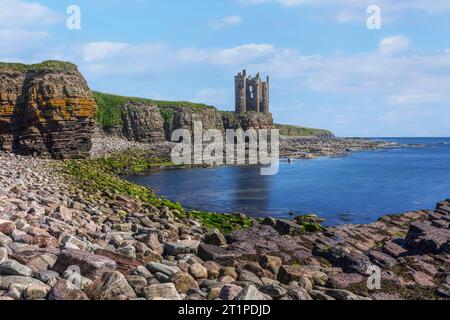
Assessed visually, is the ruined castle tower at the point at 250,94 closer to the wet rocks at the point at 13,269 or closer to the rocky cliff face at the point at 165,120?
the rocky cliff face at the point at 165,120

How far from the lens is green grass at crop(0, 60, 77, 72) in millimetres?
47375

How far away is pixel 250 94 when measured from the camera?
143m

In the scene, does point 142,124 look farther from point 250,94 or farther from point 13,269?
point 13,269

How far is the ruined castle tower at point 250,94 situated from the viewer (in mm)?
140000

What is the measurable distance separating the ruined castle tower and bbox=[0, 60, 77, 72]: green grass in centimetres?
8956

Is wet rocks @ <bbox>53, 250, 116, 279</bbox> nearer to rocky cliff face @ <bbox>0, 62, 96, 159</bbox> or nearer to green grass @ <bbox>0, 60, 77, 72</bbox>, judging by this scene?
rocky cliff face @ <bbox>0, 62, 96, 159</bbox>

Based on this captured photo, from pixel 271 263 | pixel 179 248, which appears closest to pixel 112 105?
pixel 179 248

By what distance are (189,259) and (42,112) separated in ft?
128

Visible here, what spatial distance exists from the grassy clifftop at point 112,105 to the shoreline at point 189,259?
8146 centimetres

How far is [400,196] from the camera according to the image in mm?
39344

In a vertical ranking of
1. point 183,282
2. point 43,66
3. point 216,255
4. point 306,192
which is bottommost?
point 306,192

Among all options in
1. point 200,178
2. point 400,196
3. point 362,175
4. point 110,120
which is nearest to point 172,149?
point 110,120

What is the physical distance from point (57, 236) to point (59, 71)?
133 ft
